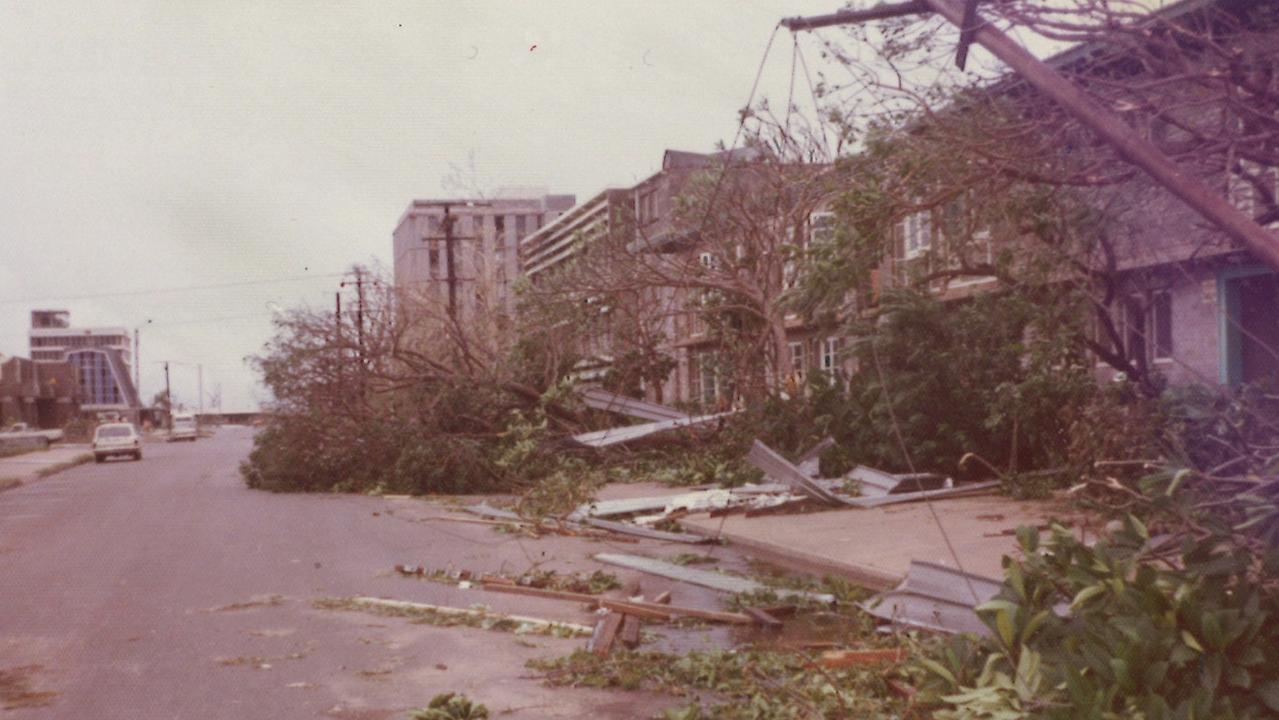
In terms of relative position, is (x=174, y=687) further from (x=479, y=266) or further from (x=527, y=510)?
(x=479, y=266)

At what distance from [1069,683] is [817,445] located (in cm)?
1584

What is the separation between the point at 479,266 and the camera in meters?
52.0

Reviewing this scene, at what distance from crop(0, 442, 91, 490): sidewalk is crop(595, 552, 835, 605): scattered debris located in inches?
971

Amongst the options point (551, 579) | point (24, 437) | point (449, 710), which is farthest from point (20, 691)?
point (24, 437)

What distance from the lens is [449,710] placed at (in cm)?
643

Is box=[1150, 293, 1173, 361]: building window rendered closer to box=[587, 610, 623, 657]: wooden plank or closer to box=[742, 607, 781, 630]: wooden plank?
box=[742, 607, 781, 630]: wooden plank

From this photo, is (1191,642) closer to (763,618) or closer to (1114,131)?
(1114,131)

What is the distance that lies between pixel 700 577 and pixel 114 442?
152 ft

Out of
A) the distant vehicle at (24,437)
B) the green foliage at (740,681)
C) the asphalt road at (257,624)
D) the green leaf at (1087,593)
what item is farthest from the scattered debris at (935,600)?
the distant vehicle at (24,437)

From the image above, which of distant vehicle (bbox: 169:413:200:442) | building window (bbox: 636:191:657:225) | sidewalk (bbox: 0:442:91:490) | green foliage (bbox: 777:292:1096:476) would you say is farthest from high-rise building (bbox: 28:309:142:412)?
green foliage (bbox: 777:292:1096:476)

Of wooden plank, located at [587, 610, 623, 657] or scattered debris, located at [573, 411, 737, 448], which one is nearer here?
wooden plank, located at [587, 610, 623, 657]

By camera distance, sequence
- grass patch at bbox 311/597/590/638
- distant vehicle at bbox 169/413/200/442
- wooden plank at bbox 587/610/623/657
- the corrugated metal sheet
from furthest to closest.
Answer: distant vehicle at bbox 169/413/200/442
the corrugated metal sheet
grass patch at bbox 311/597/590/638
wooden plank at bbox 587/610/623/657

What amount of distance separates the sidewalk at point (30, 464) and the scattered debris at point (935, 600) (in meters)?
29.6

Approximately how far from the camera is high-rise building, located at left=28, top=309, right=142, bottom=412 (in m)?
159
